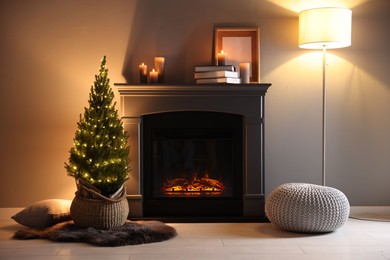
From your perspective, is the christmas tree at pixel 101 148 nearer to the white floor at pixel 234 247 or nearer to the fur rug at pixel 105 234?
the fur rug at pixel 105 234

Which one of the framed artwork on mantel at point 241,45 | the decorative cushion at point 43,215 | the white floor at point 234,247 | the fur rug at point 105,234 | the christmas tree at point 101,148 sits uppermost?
the framed artwork on mantel at point 241,45

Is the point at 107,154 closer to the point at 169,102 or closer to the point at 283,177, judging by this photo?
the point at 169,102

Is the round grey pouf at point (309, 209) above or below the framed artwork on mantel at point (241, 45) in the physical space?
below

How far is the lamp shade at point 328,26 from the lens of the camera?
4.27 metres

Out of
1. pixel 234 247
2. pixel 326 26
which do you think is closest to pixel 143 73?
pixel 326 26

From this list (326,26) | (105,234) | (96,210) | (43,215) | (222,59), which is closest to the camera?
(105,234)

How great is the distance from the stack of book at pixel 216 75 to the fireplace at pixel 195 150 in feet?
0.21

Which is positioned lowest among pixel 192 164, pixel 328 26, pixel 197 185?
pixel 197 185

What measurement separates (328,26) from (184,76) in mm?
1194

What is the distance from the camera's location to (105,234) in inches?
145

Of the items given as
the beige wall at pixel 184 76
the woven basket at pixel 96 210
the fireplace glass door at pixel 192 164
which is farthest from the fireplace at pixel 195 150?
the woven basket at pixel 96 210

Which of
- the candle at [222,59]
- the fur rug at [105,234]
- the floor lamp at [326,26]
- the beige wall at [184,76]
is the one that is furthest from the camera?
the beige wall at [184,76]

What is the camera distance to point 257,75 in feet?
15.1

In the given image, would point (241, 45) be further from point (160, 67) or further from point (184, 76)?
point (160, 67)
